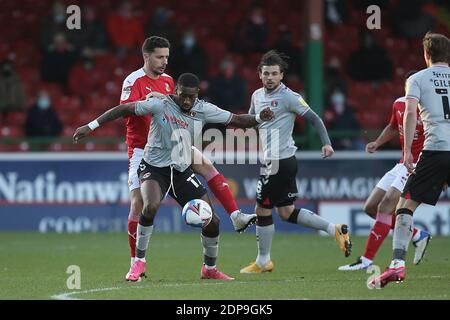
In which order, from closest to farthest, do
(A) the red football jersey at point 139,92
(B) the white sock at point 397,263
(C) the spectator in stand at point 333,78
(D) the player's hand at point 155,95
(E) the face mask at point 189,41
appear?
(B) the white sock at point 397,263 → (D) the player's hand at point 155,95 → (A) the red football jersey at point 139,92 → (E) the face mask at point 189,41 → (C) the spectator in stand at point 333,78

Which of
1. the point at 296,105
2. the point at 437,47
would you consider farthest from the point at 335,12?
the point at 437,47

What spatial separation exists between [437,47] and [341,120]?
10.2 meters

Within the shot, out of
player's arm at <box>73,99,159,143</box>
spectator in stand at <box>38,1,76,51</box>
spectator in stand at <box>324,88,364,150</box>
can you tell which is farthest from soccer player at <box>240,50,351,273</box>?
spectator in stand at <box>38,1,76,51</box>

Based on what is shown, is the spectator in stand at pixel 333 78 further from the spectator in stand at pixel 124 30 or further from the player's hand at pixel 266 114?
the player's hand at pixel 266 114

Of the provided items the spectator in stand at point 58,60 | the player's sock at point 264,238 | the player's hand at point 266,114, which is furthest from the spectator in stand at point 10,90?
the player's hand at point 266,114

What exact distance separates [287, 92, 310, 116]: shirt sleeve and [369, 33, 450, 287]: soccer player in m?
2.22

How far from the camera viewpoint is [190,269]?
1224 centimetres

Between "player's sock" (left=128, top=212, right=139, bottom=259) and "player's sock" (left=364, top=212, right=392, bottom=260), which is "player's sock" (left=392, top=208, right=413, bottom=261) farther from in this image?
"player's sock" (left=128, top=212, right=139, bottom=259)

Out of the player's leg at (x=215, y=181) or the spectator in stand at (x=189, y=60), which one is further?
the spectator in stand at (x=189, y=60)

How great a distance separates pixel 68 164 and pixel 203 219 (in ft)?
26.7

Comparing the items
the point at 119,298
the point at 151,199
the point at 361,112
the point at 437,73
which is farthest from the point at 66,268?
the point at 361,112

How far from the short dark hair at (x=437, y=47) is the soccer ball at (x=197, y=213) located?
2.53 meters

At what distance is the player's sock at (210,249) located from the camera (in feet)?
35.8
